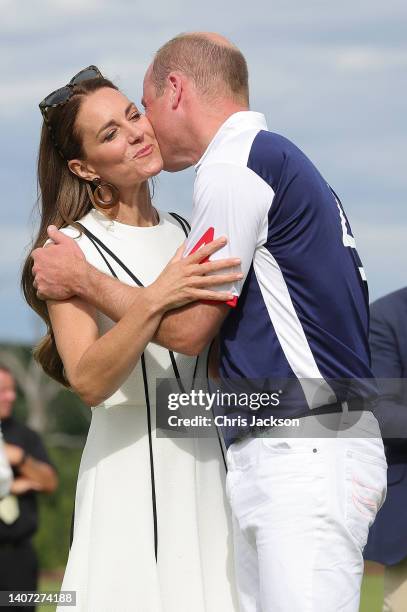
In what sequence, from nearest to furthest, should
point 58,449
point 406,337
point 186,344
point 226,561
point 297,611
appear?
point 297,611
point 186,344
point 226,561
point 406,337
point 58,449

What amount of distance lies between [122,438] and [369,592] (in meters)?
11.7

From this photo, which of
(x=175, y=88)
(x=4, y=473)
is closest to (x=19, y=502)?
(x=4, y=473)

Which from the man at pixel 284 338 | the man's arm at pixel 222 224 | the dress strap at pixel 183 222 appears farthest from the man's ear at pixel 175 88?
the dress strap at pixel 183 222

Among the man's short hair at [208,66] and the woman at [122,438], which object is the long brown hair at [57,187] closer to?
the woman at [122,438]

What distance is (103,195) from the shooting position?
4344 mm

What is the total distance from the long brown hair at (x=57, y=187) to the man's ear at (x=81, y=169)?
0.02 meters

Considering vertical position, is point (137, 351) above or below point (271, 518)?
above

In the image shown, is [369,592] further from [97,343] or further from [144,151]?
[97,343]

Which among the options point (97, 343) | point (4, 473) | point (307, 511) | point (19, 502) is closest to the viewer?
point (307, 511)

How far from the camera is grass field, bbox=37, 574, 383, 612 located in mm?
12530

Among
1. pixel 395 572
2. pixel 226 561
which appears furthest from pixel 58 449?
pixel 226 561

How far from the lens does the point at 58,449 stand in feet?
62.2

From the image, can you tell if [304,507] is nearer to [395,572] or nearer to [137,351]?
[137,351]

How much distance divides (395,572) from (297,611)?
251 centimetres
